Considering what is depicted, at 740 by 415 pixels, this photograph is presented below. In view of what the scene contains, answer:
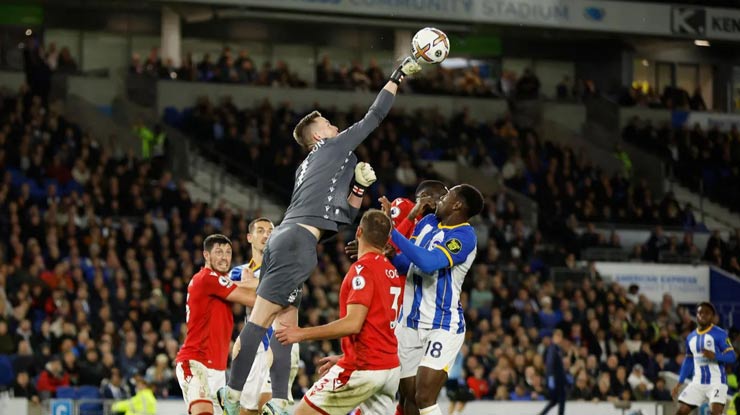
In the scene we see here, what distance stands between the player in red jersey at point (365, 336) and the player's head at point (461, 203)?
1.12m

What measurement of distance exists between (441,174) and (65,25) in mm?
10789

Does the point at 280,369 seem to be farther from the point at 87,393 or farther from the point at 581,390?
the point at 581,390

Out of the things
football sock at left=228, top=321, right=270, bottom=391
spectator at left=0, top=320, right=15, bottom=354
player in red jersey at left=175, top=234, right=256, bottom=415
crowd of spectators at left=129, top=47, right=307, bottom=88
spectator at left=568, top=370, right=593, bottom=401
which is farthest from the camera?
crowd of spectators at left=129, top=47, right=307, bottom=88

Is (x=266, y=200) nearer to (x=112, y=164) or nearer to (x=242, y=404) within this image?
(x=112, y=164)

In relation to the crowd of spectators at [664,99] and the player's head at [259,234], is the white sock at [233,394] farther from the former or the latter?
the crowd of spectators at [664,99]

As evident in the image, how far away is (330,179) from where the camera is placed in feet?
33.8

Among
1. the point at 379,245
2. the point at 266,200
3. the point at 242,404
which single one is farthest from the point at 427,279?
the point at 266,200

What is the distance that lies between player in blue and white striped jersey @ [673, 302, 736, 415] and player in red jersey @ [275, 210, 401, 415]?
971cm

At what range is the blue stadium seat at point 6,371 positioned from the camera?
19594 mm

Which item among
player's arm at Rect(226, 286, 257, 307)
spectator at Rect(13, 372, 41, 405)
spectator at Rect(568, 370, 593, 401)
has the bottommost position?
spectator at Rect(568, 370, 593, 401)

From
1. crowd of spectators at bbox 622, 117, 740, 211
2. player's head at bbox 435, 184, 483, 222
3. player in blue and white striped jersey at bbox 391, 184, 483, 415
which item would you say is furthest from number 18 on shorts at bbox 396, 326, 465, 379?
crowd of spectators at bbox 622, 117, 740, 211

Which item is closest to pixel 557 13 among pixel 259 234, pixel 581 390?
pixel 581 390

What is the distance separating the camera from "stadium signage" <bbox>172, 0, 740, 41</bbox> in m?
29.5

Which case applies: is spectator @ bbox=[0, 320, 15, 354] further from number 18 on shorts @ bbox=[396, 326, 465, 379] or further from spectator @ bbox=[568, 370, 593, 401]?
number 18 on shorts @ bbox=[396, 326, 465, 379]
